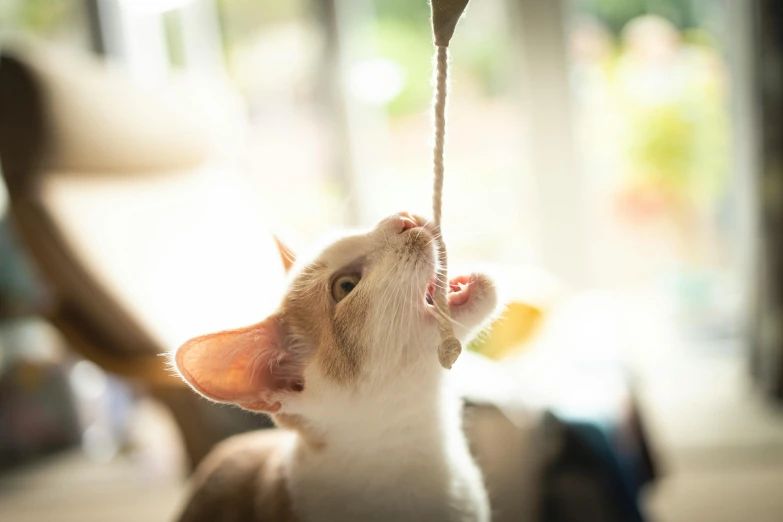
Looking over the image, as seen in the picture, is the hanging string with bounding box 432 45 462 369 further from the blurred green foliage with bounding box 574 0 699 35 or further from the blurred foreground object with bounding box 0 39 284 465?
the blurred green foliage with bounding box 574 0 699 35

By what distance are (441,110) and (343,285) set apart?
25 centimetres

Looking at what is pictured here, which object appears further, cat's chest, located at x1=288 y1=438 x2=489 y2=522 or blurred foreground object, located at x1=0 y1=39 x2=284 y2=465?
blurred foreground object, located at x1=0 y1=39 x2=284 y2=465

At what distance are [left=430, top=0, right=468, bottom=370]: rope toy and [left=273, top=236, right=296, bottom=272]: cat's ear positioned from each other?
0.93ft

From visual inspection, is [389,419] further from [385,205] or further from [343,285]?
[385,205]

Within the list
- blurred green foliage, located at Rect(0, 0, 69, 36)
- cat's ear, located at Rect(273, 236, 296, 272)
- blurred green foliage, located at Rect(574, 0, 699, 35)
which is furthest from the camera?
blurred green foliage, located at Rect(0, 0, 69, 36)

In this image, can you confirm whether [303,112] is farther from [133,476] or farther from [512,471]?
[512,471]

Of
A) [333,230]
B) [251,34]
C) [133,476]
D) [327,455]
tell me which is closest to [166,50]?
[251,34]

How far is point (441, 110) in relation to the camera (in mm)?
359

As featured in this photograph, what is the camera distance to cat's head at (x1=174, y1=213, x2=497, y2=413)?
18.8 inches

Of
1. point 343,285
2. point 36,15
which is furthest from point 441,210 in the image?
point 36,15

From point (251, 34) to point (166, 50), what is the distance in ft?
1.76

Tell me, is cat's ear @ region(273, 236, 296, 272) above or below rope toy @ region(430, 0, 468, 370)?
below

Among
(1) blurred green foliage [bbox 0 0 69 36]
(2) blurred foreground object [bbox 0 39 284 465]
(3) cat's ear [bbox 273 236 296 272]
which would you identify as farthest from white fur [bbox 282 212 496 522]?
(1) blurred green foliage [bbox 0 0 69 36]

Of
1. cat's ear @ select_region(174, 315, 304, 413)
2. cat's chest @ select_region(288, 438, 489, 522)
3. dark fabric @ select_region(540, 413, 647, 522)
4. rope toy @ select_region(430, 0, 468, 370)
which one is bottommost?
dark fabric @ select_region(540, 413, 647, 522)
